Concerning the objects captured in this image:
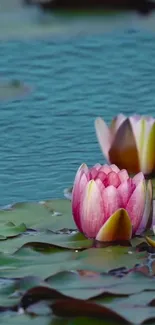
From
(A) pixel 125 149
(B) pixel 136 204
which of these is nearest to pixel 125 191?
(B) pixel 136 204

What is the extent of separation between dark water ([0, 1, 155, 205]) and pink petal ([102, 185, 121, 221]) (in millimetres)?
394

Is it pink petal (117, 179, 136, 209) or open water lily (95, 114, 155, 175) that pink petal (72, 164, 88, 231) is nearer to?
pink petal (117, 179, 136, 209)

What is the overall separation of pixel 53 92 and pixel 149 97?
28 centimetres

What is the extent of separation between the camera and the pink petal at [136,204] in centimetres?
203

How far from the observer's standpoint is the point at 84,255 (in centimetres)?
195

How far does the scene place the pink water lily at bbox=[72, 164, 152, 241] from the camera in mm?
2012

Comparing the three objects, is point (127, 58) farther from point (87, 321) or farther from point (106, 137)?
point (87, 321)

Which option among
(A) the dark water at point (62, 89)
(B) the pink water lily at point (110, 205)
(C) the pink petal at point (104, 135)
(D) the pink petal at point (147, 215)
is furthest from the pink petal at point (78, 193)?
(C) the pink petal at point (104, 135)

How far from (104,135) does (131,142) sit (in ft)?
0.26

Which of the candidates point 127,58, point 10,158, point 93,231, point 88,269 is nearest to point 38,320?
point 88,269

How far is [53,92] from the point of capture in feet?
10.6

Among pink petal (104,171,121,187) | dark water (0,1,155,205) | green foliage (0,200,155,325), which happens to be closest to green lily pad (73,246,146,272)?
green foliage (0,200,155,325)

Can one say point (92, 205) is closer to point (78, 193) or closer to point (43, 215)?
→ point (78, 193)

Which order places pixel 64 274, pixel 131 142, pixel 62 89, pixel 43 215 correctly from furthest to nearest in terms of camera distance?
pixel 62 89 < pixel 131 142 < pixel 43 215 < pixel 64 274
